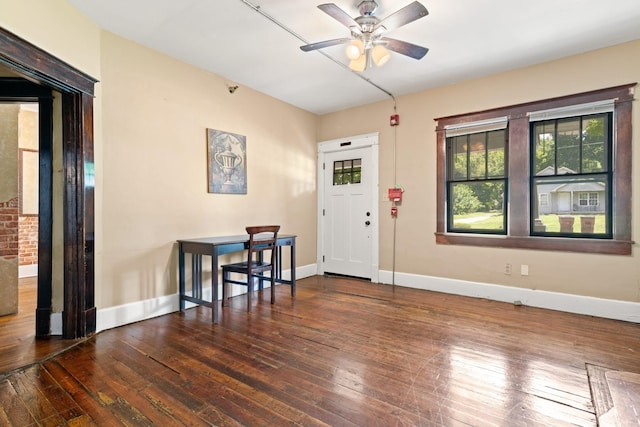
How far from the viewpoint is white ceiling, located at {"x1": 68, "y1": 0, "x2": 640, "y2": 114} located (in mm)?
2600

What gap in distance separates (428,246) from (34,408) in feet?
13.4

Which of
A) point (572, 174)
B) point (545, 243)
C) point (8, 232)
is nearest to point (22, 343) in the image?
point (8, 232)

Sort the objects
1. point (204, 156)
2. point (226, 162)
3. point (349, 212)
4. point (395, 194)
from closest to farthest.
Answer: point (204, 156) → point (226, 162) → point (395, 194) → point (349, 212)

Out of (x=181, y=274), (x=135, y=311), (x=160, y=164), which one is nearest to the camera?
(x=135, y=311)

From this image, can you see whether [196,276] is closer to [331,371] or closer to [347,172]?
[331,371]

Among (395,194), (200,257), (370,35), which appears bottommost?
(200,257)

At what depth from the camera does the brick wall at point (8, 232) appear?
3.35 meters

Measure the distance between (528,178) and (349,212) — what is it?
8.02ft

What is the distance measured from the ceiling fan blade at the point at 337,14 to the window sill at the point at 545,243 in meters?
2.84

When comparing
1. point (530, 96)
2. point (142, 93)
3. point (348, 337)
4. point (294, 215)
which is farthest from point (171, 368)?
point (530, 96)

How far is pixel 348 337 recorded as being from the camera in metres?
2.77

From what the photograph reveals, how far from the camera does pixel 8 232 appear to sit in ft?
11.1

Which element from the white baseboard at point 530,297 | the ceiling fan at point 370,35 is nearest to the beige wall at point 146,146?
the ceiling fan at point 370,35

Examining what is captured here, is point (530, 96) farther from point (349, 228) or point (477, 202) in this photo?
point (349, 228)
